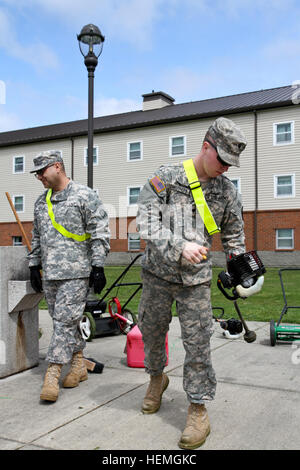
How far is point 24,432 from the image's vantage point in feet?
10.6

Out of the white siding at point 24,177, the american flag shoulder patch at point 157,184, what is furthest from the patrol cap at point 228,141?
the white siding at point 24,177

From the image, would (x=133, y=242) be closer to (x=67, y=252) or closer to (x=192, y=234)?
(x=67, y=252)

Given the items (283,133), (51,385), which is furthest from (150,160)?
(51,385)

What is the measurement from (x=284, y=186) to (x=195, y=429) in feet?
79.6

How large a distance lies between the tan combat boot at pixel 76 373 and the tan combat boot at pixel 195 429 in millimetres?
1420

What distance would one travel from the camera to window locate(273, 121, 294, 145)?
83.6ft

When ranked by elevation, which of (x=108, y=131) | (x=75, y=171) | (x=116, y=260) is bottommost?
(x=116, y=260)

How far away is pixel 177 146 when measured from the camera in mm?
28516

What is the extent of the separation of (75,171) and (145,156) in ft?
17.4

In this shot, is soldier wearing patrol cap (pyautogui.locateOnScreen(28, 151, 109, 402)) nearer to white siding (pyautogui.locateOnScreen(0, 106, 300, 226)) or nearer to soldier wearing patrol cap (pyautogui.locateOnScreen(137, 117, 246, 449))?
soldier wearing patrol cap (pyautogui.locateOnScreen(137, 117, 246, 449))

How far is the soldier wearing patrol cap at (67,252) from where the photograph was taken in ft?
13.5
